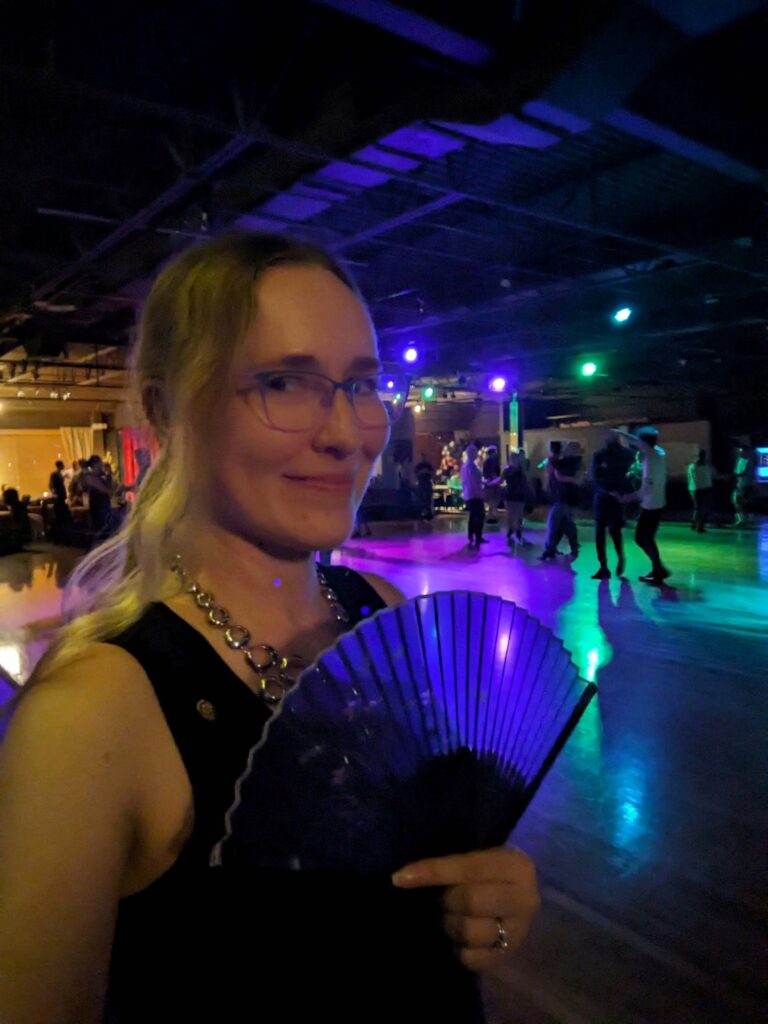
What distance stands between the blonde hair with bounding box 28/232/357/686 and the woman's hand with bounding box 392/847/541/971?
1.16 ft

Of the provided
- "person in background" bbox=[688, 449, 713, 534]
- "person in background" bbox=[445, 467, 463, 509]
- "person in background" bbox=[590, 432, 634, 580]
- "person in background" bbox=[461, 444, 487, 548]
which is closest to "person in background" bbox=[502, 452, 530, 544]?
"person in background" bbox=[461, 444, 487, 548]

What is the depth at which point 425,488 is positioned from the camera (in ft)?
49.3

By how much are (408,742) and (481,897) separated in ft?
0.50

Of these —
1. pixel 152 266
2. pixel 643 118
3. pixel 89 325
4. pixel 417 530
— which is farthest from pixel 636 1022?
pixel 417 530

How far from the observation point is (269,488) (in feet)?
2.14

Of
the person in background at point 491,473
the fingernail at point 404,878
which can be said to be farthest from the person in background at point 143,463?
the person in background at point 491,473

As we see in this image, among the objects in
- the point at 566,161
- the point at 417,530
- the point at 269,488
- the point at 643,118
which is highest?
the point at 566,161

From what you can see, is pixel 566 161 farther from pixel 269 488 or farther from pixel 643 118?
pixel 269 488

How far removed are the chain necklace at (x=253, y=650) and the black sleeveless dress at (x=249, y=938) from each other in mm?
89

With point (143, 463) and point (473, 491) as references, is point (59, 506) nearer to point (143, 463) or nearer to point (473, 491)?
point (473, 491)

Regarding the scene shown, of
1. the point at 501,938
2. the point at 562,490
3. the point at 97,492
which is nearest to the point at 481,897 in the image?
the point at 501,938

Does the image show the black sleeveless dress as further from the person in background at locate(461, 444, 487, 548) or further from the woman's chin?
the person in background at locate(461, 444, 487, 548)

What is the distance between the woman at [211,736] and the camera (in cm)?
51

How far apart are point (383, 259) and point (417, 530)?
612 cm
